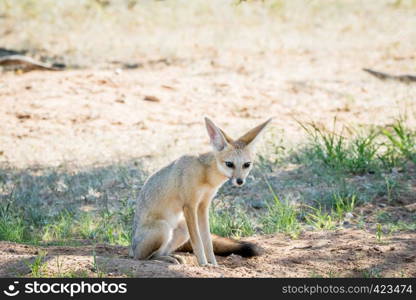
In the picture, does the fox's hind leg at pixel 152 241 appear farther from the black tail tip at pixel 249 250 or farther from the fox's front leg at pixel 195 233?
the black tail tip at pixel 249 250

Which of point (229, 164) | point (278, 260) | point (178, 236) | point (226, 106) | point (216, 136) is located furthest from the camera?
point (226, 106)

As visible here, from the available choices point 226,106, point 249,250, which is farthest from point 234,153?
point 226,106

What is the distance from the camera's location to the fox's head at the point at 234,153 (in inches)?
231

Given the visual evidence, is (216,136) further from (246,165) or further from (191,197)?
(191,197)

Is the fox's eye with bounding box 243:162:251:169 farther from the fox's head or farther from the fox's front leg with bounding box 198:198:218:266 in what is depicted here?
the fox's front leg with bounding box 198:198:218:266

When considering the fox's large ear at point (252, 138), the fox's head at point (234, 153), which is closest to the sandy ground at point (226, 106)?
the fox's head at point (234, 153)

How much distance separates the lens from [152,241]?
19.6 ft

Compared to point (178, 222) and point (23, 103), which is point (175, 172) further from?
point (23, 103)

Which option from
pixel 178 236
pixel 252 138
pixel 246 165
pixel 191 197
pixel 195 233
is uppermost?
pixel 252 138

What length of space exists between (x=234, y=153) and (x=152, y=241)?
0.95 meters

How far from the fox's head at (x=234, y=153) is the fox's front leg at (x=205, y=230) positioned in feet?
1.35

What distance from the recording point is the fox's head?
19.2 feet

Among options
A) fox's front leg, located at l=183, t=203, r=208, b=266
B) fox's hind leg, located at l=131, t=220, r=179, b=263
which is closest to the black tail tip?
fox's front leg, located at l=183, t=203, r=208, b=266

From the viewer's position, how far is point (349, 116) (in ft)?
36.3
